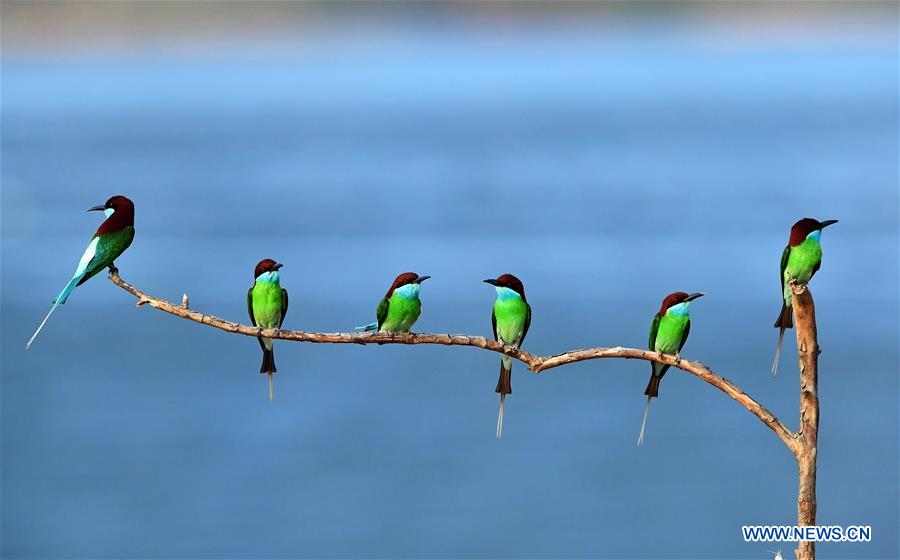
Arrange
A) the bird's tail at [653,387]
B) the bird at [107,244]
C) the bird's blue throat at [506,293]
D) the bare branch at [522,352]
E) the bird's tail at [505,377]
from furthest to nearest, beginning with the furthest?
1. the bird's blue throat at [506,293]
2. the bird's tail at [653,387]
3. the bird's tail at [505,377]
4. the bird at [107,244]
5. the bare branch at [522,352]

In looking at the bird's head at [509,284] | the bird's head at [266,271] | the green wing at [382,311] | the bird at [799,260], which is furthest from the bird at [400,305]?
the bird at [799,260]

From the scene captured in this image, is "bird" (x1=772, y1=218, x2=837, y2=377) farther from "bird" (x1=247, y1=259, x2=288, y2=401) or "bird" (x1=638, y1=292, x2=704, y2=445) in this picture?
"bird" (x1=247, y1=259, x2=288, y2=401)

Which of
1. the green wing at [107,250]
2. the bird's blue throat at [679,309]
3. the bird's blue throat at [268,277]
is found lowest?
the green wing at [107,250]

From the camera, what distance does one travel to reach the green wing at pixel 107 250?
387 cm

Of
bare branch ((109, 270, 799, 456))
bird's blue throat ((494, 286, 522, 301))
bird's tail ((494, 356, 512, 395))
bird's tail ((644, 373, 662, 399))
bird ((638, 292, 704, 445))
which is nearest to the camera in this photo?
bare branch ((109, 270, 799, 456))

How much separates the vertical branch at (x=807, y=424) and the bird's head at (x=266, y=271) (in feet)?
5.20

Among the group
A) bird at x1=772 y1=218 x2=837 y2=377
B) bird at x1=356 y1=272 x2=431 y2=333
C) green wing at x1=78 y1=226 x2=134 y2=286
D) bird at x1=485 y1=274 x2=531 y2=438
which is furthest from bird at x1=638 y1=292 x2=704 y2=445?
green wing at x1=78 y1=226 x2=134 y2=286

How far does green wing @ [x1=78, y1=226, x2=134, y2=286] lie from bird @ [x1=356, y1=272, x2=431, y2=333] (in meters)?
0.83

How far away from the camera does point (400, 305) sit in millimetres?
4316

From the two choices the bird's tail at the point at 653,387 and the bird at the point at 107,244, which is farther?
the bird's tail at the point at 653,387

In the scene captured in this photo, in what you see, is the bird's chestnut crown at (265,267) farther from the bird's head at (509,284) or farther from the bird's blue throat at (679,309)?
the bird's blue throat at (679,309)

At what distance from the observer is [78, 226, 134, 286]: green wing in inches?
152

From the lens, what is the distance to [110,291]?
19328 millimetres

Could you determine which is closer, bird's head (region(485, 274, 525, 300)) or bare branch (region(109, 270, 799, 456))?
bare branch (region(109, 270, 799, 456))
